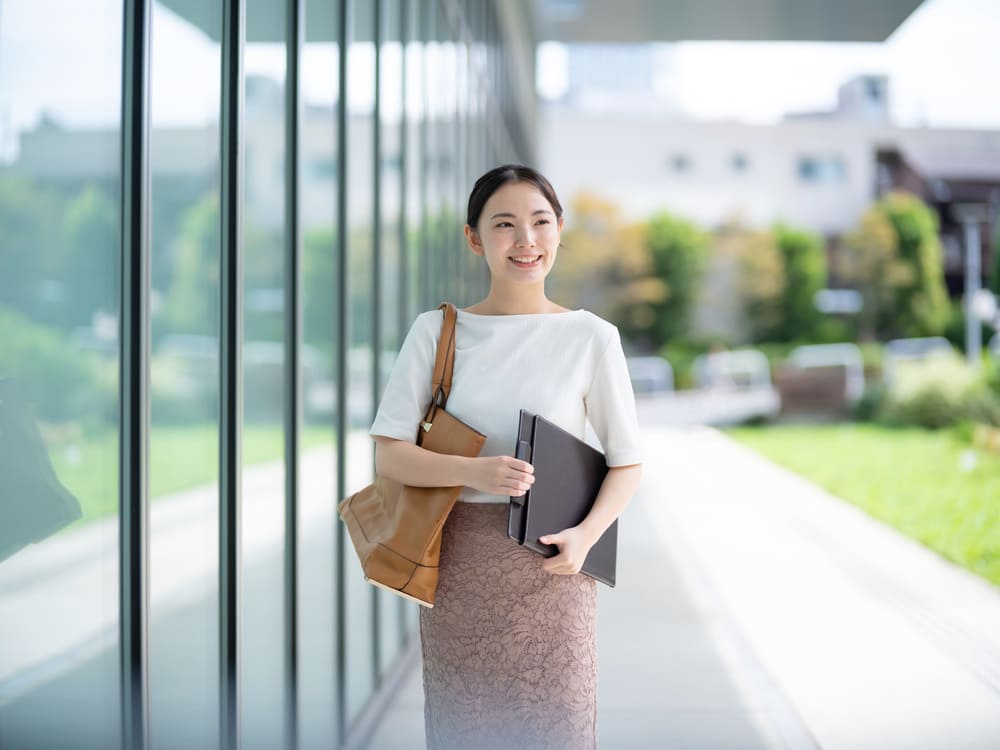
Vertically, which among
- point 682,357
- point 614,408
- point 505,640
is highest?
point 614,408

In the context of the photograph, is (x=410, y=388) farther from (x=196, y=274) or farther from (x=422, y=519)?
(x=196, y=274)

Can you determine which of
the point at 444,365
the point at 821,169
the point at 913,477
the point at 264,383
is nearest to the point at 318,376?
the point at 264,383

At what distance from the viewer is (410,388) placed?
184 centimetres

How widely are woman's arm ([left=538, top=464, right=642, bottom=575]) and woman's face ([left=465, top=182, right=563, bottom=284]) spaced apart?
0.39 metres

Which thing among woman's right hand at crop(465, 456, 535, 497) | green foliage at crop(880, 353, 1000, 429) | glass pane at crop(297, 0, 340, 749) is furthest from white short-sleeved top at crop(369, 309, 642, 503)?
green foliage at crop(880, 353, 1000, 429)

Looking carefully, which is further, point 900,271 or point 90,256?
point 900,271

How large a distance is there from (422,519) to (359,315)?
1781mm

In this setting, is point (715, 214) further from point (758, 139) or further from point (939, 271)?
point (939, 271)

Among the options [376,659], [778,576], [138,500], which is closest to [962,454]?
[778,576]

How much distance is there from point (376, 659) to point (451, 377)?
2167 millimetres

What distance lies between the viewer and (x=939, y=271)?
25.1 meters

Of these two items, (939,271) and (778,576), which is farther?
(939,271)

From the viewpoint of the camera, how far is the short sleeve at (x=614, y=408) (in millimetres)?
1839

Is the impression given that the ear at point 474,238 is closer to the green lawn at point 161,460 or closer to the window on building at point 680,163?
the green lawn at point 161,460
